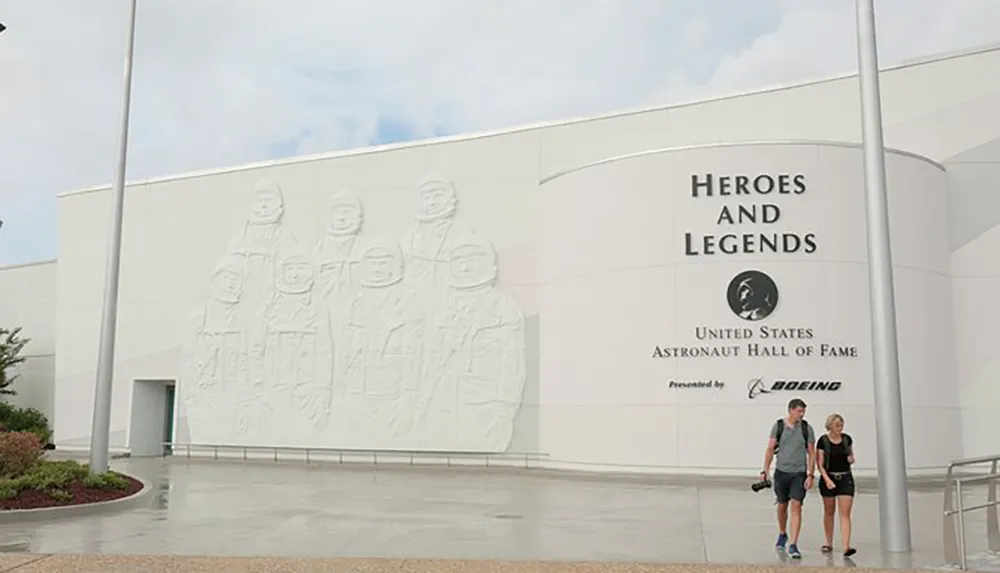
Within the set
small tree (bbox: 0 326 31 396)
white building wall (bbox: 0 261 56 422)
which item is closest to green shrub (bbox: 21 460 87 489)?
small tree (bbox: 0 326 31 396)

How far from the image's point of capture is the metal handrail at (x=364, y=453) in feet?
80.8

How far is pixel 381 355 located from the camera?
26391mm

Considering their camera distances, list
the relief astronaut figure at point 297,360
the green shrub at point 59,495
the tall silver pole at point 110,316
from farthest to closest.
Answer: the relief astronaut figure at point 297,360, the tall silver pole at point 110,316, the green shrub at point 59,495

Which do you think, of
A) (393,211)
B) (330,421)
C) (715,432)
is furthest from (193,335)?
(715,432)

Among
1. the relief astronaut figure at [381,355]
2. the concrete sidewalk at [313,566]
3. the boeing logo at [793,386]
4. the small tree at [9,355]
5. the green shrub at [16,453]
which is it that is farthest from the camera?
the small tree at [9,355]

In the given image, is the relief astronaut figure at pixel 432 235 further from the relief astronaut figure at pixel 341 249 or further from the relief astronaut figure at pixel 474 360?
the relief astronaut figure at pixel 341 249

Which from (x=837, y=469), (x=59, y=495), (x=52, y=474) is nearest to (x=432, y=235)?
(x=52, y=474)

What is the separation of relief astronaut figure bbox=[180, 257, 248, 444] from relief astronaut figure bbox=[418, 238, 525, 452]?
663 centimetres

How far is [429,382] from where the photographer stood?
2569cm

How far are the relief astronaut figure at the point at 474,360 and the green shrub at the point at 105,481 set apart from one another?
32.1 feet

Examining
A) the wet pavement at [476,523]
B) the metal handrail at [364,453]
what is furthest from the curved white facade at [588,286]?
the wet pavement at [476,523]

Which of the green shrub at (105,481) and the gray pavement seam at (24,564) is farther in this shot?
the green shrub at (105,481)

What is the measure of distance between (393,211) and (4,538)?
53.8ft

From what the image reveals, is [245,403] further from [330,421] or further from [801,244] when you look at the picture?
[801,244]
